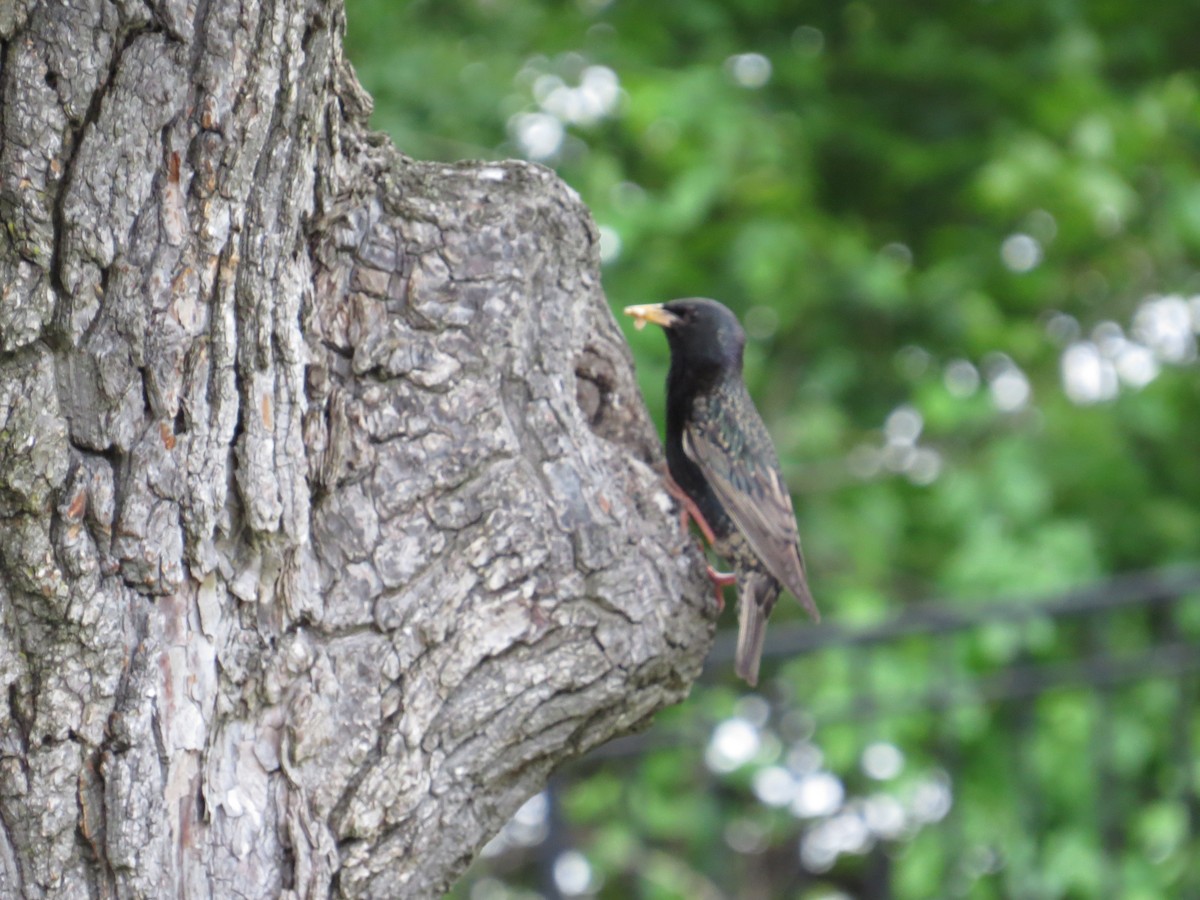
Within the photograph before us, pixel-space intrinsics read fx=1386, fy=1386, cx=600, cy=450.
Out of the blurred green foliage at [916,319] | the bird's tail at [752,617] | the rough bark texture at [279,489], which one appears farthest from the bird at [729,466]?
the blurred green foliage at [916,319]

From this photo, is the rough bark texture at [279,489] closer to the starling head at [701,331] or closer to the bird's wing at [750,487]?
the bird's wing at [750,487]

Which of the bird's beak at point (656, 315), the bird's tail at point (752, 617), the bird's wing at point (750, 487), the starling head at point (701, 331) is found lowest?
the bird's tail at point (752, 617)

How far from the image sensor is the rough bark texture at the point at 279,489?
1718 millimetres

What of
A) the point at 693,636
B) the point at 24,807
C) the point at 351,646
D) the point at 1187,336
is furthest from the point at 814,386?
the point at 24,807

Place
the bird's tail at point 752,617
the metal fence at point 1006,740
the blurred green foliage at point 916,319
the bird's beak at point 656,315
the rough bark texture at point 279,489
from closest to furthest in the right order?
the rough bark texture at point 279,489 → the bird's tail at point 752,617 → the bird's beak at point 656,315 → the metal fence at point 1006,740 → the blurred green foliage at point 916,319

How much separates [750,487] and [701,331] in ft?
1.48

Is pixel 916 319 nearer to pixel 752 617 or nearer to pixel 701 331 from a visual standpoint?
pixel 701 331

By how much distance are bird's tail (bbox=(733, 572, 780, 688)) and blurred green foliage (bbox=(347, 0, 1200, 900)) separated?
179 centimetres

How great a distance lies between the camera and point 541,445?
7.48ft

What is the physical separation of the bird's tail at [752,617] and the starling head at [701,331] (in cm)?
59

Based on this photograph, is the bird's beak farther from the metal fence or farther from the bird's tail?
the metal fence

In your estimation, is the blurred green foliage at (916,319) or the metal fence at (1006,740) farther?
the blurred green foliage at (916,319)

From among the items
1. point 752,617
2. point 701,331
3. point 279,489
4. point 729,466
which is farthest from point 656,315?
point 279,489

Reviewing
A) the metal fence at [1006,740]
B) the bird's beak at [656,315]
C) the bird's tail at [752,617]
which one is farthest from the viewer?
the metal fence at [1006,740]
